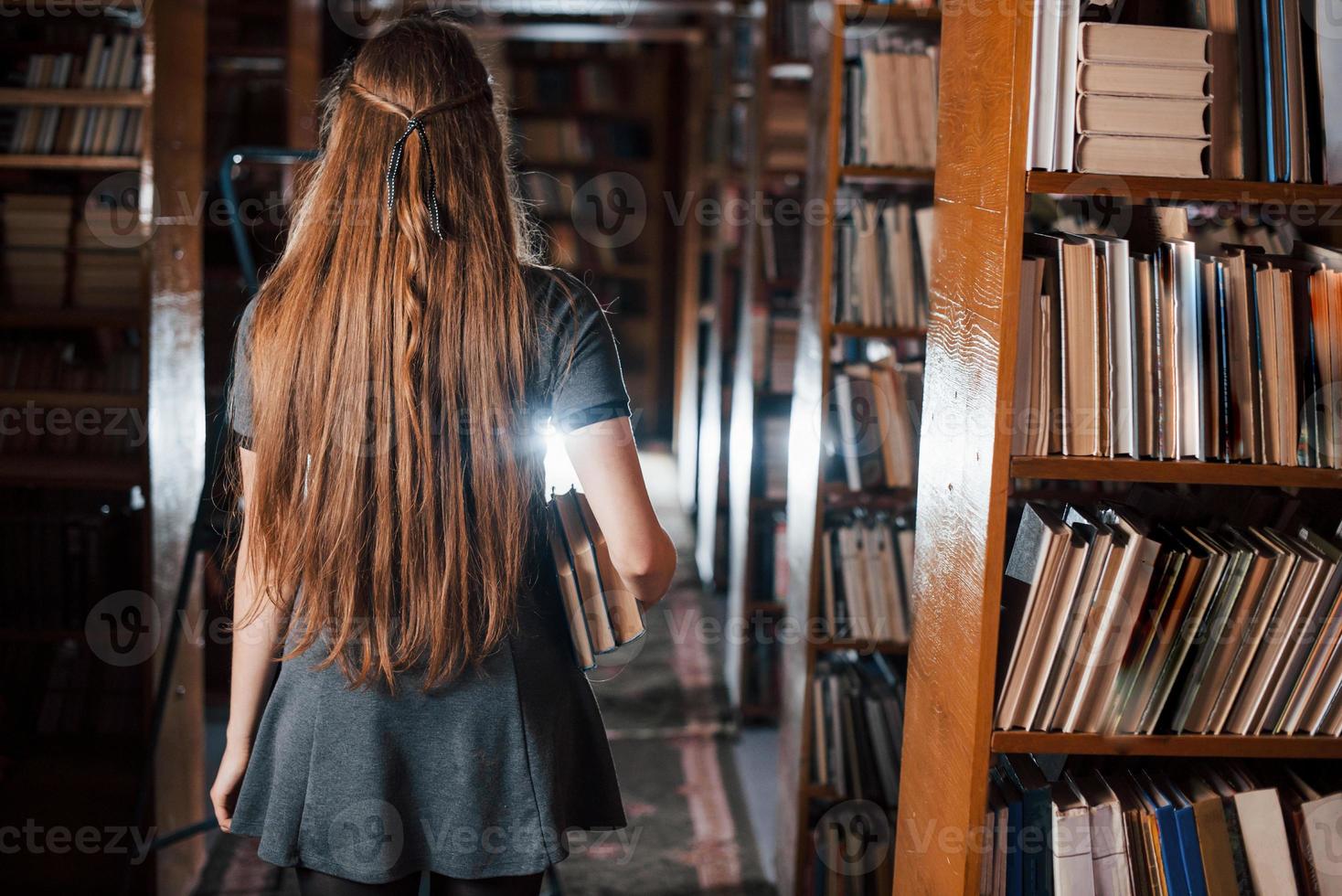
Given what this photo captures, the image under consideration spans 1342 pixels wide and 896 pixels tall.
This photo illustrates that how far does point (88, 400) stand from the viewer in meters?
2.00

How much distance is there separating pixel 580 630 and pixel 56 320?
132 cm

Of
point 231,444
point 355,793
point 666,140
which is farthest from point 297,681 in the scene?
point 666,140

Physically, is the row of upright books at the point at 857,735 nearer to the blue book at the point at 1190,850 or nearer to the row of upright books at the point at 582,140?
the blue book at the point at 1190,850

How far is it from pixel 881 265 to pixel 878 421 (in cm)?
35

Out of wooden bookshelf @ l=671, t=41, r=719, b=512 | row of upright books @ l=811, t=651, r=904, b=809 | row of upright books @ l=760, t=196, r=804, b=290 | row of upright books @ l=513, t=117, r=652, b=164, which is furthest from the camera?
row of upright books @ l=513, t=117, r=652, b=164

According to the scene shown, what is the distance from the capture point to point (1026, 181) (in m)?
1.17

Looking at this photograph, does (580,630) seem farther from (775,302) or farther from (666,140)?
(666,140)

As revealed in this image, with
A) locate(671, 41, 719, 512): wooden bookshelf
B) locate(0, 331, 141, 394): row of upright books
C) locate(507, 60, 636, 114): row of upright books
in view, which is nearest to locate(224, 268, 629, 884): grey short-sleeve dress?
locate(0, 331, 141, 394): row of upright books

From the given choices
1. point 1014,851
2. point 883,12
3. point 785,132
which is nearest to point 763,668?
point 785,132

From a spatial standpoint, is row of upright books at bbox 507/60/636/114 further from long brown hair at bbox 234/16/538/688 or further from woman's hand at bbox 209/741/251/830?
woman's hand at bbox 209/741/251/830

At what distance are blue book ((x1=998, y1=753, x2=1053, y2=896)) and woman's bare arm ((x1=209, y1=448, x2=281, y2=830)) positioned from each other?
0.92 metres

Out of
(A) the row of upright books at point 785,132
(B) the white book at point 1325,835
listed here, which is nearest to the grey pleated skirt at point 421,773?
(B) the white book at point 1325,835

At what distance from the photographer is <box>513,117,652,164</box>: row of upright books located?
22.7ft

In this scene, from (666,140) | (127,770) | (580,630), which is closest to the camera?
(580,630)
